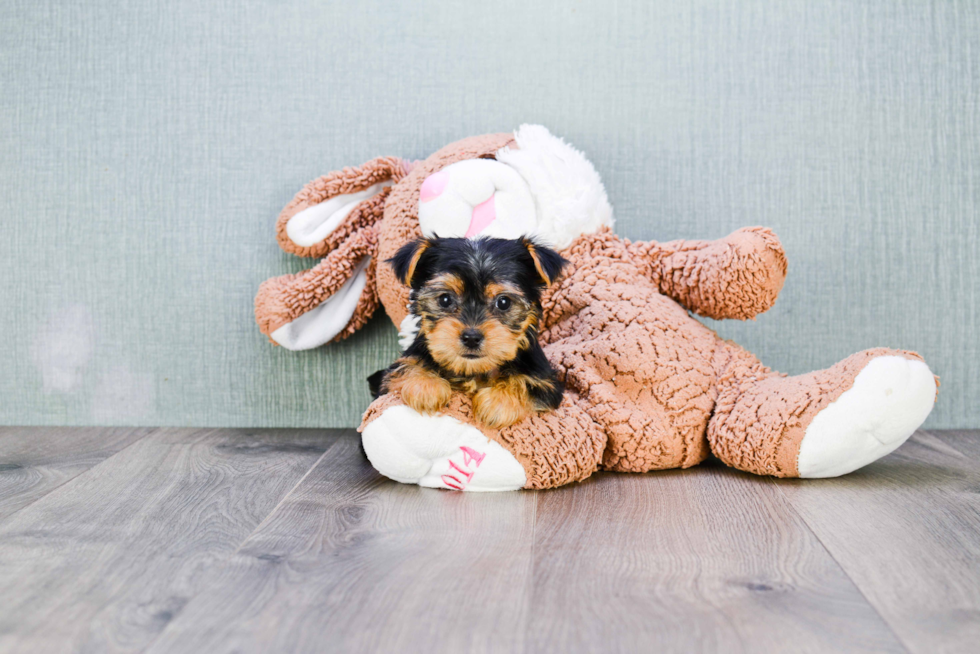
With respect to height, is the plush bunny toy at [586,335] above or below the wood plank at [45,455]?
above

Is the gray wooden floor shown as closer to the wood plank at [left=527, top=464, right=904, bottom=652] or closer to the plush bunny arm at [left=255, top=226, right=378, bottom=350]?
the wood plank at [left=527, top=464, right=904, bottom=652]

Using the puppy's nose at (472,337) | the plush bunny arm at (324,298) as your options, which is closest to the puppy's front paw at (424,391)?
the puppy's nose at (472,337)

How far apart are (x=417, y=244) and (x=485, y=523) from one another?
654mm

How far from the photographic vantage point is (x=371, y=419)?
181 cm

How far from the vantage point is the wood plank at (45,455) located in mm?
1868

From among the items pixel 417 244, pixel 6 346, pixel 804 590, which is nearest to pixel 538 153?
pixel 417 244

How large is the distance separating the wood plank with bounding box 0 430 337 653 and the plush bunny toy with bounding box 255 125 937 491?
37 centimetres

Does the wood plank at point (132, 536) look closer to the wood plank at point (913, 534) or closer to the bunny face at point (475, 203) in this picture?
the bunny face at point (475, 203)

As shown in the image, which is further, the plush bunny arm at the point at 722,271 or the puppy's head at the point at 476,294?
the plush bunny arm at the point at 722,271

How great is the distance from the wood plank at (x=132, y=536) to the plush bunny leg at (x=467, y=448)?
0.31m

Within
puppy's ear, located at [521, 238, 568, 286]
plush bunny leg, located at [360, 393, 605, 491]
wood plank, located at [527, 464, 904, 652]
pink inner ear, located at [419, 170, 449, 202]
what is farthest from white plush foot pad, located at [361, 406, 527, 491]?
pink inner ear, located at [419, 170, 449, 202]

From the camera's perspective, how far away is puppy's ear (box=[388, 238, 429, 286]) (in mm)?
1718

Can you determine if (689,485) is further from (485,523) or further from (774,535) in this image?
(485,523)

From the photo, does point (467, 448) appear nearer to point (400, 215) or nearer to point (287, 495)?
point (287, 495)
